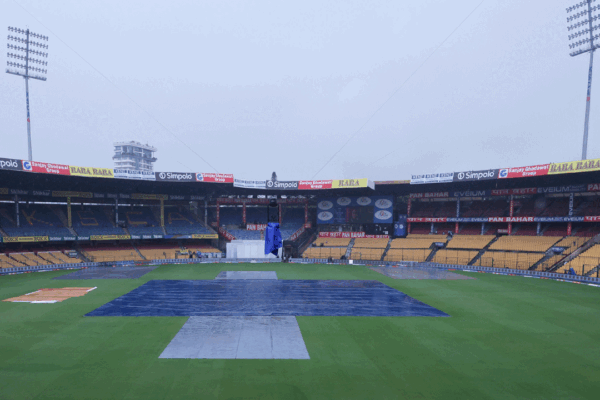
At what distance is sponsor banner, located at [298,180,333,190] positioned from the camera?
157 ft

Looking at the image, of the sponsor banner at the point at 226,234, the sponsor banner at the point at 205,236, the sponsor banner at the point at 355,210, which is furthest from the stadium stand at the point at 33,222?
the sponsor banner at the point at 355,210

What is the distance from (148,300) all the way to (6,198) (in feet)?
118

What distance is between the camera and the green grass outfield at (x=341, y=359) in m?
10.1

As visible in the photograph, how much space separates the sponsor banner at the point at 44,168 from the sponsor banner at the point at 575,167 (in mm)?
57047

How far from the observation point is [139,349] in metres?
13.4

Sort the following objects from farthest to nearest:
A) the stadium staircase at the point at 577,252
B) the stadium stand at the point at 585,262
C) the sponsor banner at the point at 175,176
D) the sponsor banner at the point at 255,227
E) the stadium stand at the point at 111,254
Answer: the sponsor banner at the point at 255,227
the sponsor banner at the point at 175,176
the stadium stand at the point at 111,254
the stadium staircase at the point at 577,252
the stadium stand at the point at 585,262

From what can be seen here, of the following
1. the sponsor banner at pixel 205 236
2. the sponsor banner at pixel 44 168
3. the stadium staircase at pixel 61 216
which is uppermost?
the sponsor banner at pixel 44 168

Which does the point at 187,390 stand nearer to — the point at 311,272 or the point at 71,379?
the point at 71,379

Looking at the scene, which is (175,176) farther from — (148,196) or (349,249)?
(349,249)

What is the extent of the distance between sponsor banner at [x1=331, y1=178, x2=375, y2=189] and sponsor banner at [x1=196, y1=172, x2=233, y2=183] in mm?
15775

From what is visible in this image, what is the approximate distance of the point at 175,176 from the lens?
141 feet

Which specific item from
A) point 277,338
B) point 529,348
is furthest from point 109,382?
point 529,348

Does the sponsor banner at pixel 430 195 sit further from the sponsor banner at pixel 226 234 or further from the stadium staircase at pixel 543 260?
the sponsor banner at pixel 226 234

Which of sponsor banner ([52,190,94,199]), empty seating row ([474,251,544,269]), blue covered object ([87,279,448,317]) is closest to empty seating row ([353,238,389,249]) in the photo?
empty seating row ([474,251,544,269])
